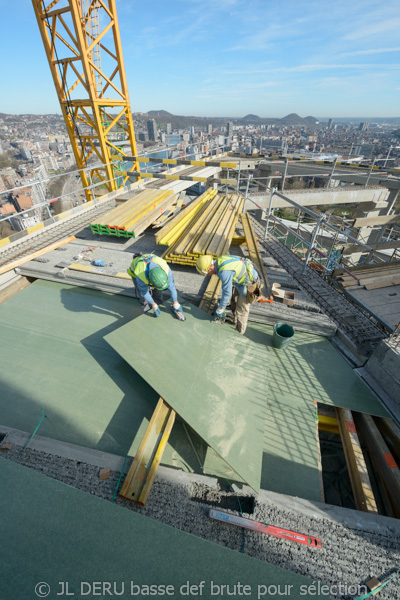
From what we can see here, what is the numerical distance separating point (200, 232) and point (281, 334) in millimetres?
4275

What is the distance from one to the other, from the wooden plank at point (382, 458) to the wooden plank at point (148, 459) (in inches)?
139

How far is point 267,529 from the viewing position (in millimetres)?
2941

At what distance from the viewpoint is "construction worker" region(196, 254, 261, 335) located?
16.1 ft

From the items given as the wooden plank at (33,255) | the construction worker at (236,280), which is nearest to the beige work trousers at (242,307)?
the construction worker at (236,280)

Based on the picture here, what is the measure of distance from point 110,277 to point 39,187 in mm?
5605

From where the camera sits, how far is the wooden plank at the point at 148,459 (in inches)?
122

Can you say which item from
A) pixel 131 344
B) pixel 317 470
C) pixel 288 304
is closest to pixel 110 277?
pixel 131 344

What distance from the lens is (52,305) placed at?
6691mm

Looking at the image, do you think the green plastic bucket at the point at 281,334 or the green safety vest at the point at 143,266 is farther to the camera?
the green plastic bucket at the point at 281,334

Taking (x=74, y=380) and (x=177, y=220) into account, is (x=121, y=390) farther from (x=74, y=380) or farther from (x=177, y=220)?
(x=177, y=220)

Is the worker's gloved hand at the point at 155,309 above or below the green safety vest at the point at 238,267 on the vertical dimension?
below

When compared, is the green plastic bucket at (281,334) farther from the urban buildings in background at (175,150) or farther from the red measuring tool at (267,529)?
the urban buildings in background at (175,150)

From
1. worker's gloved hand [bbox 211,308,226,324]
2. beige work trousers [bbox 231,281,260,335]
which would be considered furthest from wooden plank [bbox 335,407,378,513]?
worker's gloved hand [bbox 211,308,226,324]

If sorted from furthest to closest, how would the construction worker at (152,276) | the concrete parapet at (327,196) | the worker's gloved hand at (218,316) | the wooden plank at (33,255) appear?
the concrete parapet at (327,196) → the wooden plank at (33,255) → the worker's gloved hand at (218,316) → the construction worker at (152,276)
